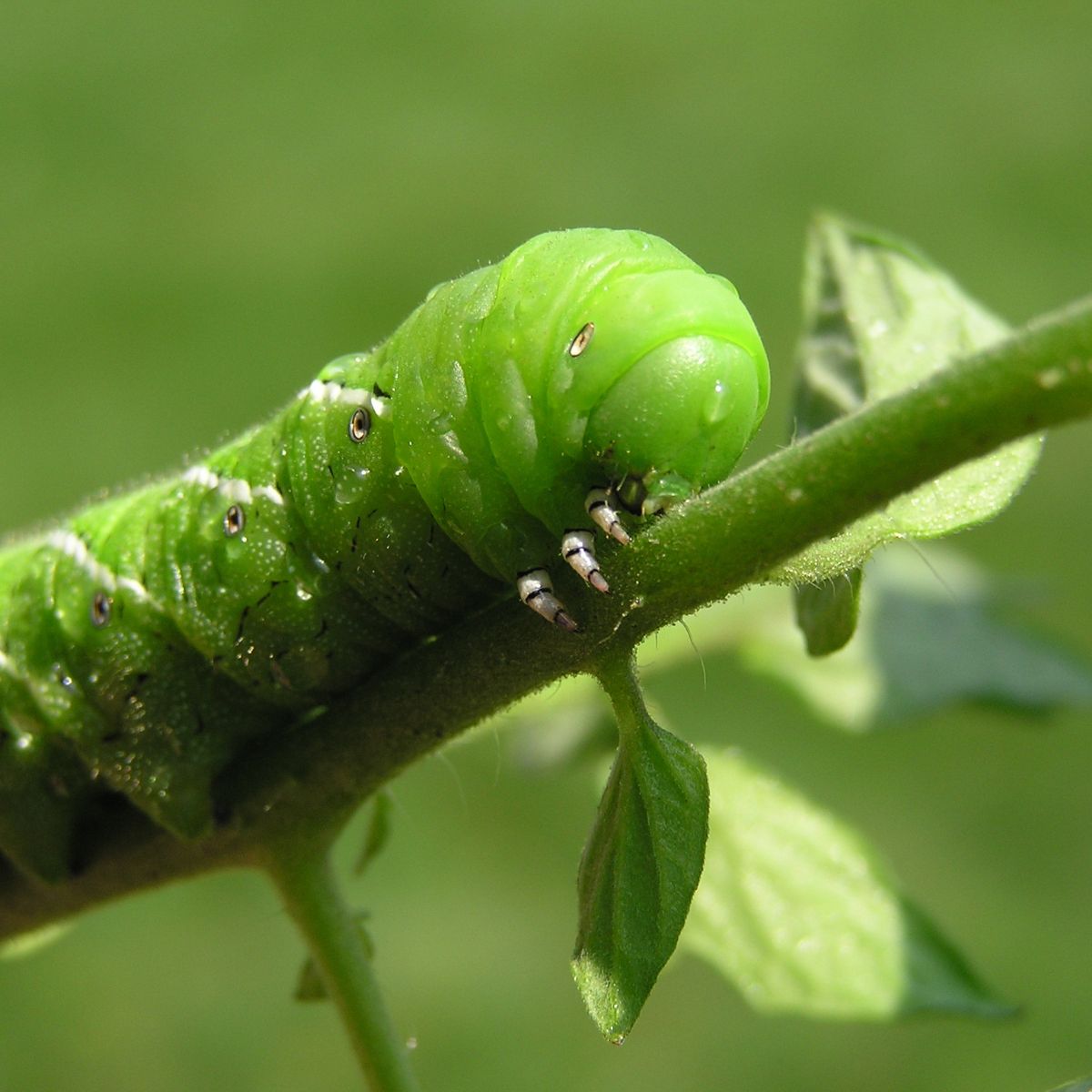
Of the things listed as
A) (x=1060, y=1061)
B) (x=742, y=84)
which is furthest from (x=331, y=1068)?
(x=742, y=84)

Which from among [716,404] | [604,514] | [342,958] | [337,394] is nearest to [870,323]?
[716,404]

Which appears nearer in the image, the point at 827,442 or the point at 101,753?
the point at 827,442

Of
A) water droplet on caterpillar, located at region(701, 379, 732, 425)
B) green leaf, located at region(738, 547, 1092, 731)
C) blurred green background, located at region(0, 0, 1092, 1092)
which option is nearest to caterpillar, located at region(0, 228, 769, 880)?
water droplet on caterpillar, located at region(701, 379, 732, 425)

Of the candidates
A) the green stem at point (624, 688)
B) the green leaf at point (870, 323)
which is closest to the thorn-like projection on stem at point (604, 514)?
the green stem at point (624, 688)

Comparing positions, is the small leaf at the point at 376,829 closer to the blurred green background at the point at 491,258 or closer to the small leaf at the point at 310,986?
the small leaf at the point at 310,986

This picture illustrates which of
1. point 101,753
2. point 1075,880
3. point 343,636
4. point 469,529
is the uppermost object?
point 469,529

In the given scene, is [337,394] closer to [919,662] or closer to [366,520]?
[366,520]

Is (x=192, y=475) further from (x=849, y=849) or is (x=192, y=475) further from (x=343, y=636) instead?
(x=849, y=849)

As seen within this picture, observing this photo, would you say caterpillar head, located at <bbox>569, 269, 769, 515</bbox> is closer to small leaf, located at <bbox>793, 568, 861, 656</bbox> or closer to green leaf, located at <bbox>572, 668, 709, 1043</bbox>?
small leaf, located at <bbox>793, 568, 861, 656</bbox>
